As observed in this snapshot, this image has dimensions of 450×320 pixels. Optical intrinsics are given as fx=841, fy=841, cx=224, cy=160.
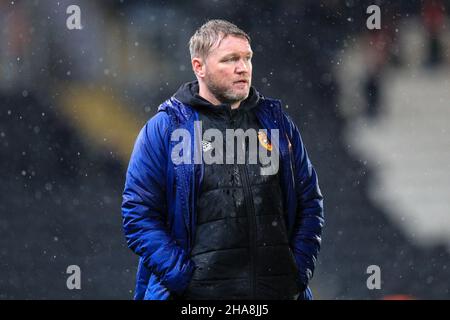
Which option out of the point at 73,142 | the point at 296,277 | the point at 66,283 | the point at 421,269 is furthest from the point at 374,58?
the point at 296,277

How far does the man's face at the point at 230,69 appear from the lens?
11.1 feet

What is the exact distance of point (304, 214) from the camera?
3545 mm

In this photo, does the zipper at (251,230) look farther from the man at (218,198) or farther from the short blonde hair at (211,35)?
the short blonde hair at (211,35)

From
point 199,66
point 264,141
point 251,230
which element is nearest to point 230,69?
point 199,66

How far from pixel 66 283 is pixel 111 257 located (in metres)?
0.45

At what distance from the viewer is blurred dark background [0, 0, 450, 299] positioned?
7082 mm

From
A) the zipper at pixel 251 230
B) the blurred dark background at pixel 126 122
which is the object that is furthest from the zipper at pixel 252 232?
the blurred dark background at pixel 126 122

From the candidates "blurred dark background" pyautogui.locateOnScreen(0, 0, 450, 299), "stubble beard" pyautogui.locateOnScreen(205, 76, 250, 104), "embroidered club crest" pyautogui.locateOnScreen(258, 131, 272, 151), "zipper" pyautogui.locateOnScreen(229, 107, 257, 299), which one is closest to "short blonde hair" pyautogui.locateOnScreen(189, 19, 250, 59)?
"stubble beard" pyautogui.locateOnScreen(205, 76, 250, 104)

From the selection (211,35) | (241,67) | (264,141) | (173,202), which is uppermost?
(211,35)

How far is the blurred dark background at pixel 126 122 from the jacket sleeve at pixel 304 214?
3.58m

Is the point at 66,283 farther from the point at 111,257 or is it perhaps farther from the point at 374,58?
the point at 374,58

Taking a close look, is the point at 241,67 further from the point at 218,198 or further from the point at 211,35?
the point at 218,198

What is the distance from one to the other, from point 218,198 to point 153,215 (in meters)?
0.28

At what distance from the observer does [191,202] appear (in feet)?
10.9
